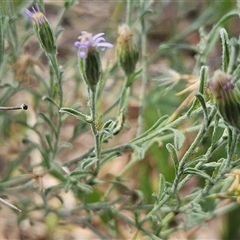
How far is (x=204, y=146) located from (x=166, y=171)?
20cm

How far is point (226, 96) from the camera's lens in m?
1.10

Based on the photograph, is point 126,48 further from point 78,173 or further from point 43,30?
point 78,173

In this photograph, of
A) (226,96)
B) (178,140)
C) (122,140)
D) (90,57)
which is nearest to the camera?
(226,96)

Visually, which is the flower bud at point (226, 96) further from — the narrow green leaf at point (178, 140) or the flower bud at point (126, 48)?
the flower bud at point (126, 48)

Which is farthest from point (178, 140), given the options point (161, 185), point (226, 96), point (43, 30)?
point (43, 30)

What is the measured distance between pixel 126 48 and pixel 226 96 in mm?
501

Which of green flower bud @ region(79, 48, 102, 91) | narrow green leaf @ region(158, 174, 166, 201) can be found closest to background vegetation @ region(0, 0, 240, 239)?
narrow green leaf @ region(158, 174, 166, 201)

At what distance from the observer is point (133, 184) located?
8.37 ft

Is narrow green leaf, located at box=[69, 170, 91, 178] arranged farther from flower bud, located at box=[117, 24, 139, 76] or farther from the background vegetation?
flower bud, located at box=[117, 24, 139, 76]

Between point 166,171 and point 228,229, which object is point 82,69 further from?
point 228,229

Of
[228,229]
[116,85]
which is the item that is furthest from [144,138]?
[116,85]

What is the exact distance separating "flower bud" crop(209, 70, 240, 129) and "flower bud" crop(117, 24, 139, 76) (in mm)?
470

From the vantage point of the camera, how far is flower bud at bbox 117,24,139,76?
1519mm

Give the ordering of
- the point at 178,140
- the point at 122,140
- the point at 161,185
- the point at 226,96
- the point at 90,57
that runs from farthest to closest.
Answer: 1. the point at 122,140
2. the point at 161,185
3. the point at 178,140
4. the point at 90,57
5. the point at 226,96
